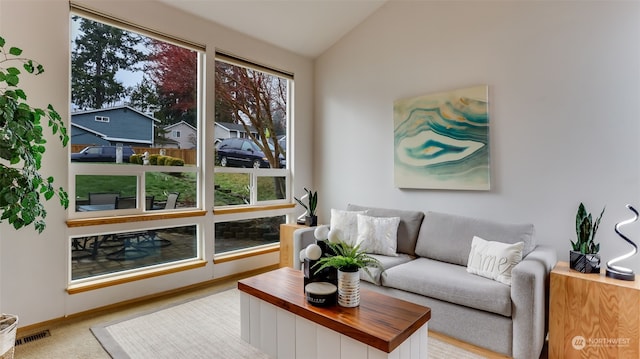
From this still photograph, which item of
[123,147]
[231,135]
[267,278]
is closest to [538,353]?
[267,278]

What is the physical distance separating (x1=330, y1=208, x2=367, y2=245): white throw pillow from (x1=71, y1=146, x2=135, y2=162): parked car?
84.0 inches

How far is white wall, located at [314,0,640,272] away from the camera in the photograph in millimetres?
2439

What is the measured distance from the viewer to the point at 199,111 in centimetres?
347

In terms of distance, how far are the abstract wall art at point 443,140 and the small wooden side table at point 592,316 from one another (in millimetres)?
1181

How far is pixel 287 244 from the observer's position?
3.80 meters

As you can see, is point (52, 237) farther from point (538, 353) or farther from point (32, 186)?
point (538, 353)

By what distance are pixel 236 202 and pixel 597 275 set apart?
336 centimetres

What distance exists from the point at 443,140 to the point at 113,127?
3.20 meters

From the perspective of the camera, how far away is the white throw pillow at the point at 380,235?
306 centimetres

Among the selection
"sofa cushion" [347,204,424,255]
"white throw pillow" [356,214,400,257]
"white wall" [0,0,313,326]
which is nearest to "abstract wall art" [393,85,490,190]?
"sofa cushion" [347,204,424,255]

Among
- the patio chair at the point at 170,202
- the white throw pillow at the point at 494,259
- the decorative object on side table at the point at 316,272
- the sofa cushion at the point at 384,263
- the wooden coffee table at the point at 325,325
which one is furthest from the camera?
the patio chair at the point at 170,202

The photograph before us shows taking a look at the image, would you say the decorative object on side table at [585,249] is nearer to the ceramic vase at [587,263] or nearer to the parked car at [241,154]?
the ceramic vase at [587,263]

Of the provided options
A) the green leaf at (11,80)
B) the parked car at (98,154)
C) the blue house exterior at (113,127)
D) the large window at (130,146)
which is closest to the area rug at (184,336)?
the large window at (130,146)

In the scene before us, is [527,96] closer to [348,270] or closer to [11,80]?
[348,270]
